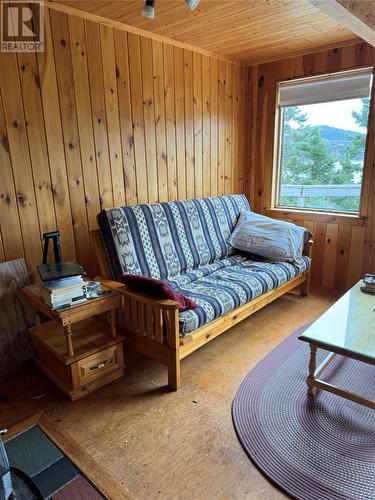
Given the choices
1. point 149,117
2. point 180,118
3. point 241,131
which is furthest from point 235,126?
point 149,117

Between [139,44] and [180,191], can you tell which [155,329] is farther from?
[139,44]

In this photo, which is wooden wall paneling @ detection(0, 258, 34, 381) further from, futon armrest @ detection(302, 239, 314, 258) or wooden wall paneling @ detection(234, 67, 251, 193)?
wooden wall paneling @ detection(234, 67, 251, 193)

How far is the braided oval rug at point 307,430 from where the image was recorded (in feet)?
4.57

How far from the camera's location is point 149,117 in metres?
2.77

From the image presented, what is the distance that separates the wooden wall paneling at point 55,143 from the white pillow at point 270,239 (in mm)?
1434

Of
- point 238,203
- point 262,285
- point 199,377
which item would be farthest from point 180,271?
point 238,203

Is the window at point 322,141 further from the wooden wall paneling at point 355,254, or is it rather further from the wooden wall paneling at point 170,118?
the wooden wall paneling at point 170,118

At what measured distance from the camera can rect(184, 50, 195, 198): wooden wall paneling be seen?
2996mm

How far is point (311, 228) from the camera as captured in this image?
11.5 feet

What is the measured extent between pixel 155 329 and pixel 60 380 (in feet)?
2.08

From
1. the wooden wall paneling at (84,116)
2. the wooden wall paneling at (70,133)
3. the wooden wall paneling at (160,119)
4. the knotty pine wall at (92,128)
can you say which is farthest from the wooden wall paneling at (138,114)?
the wooden wall paneling at (70,133)

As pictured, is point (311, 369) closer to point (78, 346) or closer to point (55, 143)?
point (78, 346)

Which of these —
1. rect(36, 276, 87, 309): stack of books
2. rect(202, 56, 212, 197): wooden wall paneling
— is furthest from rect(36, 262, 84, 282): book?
rect(202, 56, 212, 197): wooden wall paneling

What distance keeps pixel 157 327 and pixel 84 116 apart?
155 cm
